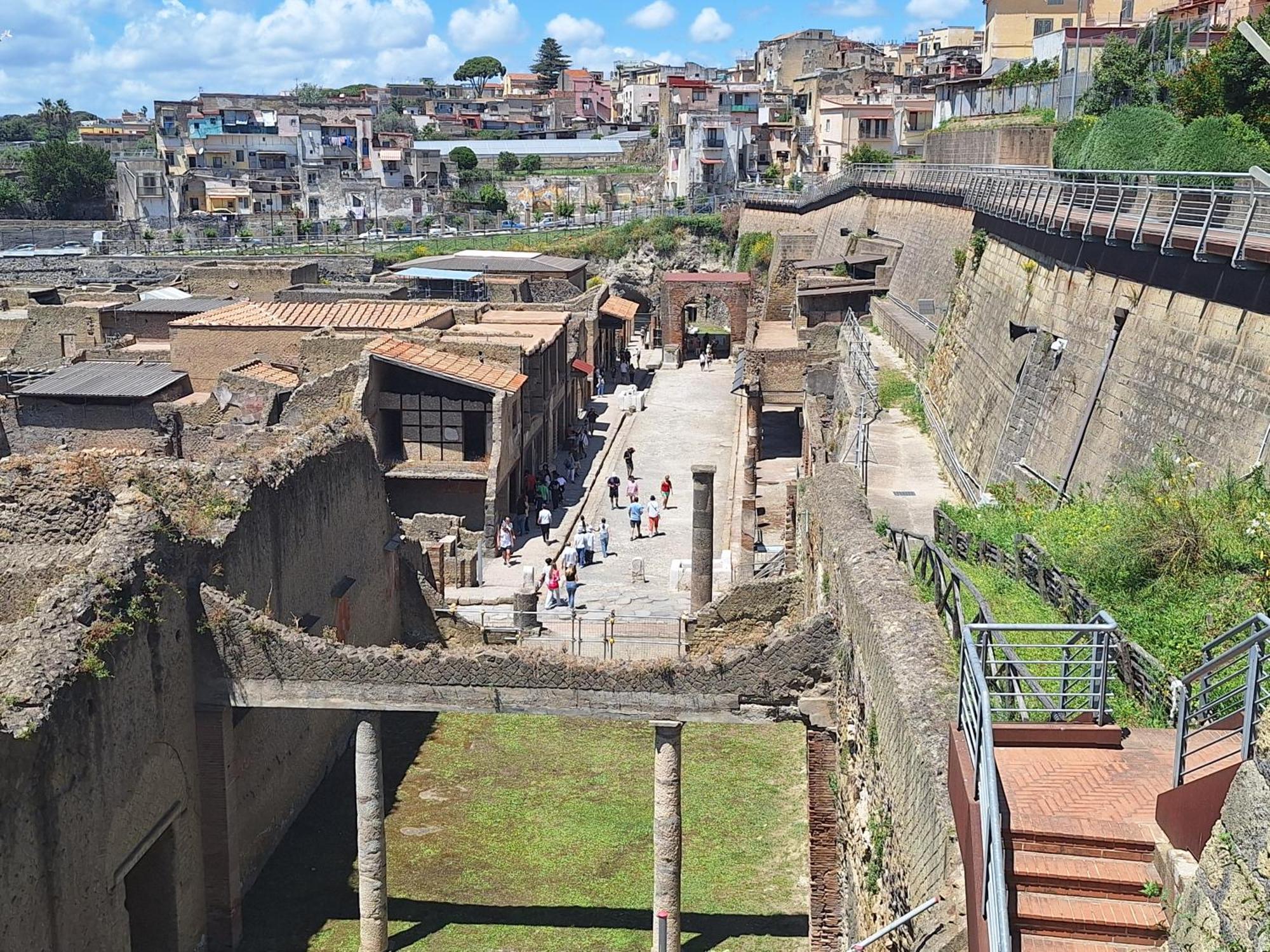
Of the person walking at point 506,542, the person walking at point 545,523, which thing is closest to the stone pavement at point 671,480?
the person walking at point 545,523

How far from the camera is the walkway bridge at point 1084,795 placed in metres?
6.33

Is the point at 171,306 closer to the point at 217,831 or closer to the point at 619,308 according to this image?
the point at 619,308

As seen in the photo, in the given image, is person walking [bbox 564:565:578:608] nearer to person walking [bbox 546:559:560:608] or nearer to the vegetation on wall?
person walking [bbox 546:559:560:608]

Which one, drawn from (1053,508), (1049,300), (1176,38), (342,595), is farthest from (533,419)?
(1176,38)

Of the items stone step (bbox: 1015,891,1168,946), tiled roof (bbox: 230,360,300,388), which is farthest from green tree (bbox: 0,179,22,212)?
stone step (bbox: 1015,891,1168,946)

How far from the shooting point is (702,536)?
883 inches

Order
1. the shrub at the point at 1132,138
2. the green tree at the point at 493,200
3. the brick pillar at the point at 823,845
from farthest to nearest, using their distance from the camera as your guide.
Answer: the green tree at the point at 493,200
the shrub at the point at 1132,138
the brick pillar at the point at 823,845

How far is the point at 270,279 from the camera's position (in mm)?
50750

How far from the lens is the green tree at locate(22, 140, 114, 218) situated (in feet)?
305

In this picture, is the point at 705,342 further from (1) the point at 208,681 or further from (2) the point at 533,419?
(1) the point at 208,681

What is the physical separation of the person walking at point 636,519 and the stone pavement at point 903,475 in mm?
5333

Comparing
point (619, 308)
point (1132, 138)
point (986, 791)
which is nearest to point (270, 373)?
point (1132, 138)

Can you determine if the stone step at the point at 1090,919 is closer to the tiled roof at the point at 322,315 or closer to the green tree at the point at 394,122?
the tiled roof at the point at 322,315

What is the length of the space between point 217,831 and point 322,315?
78.0 feet
